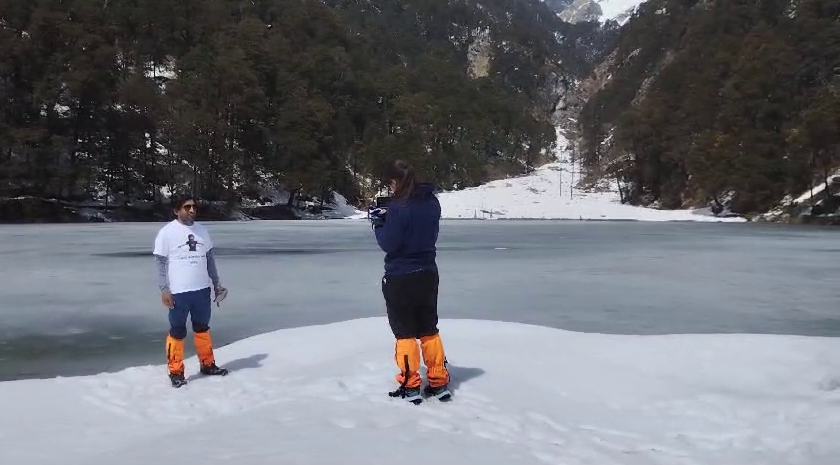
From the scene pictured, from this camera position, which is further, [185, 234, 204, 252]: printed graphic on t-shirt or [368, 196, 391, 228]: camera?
[185, 234, 204, 252]: printed graphic on t-shirt

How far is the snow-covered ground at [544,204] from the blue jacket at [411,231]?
56476mm

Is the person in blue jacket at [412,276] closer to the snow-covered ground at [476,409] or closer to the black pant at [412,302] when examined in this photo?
the black pant at [412,302]

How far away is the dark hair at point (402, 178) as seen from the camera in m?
5.14

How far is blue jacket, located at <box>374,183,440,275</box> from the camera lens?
511 centimetres

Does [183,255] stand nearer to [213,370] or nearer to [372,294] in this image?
[213,370]

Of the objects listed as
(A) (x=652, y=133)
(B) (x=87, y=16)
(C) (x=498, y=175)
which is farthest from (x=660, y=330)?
(C) (x=498, y=175)

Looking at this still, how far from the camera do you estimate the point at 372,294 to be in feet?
40.7

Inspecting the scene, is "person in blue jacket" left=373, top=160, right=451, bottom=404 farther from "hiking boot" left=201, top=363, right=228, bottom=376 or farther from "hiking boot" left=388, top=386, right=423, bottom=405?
"hiking boot" left=201, top=363, right=228, bottom=376

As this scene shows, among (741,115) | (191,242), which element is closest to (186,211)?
(191,242)

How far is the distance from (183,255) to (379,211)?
2062 millimetres

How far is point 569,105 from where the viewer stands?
492ft

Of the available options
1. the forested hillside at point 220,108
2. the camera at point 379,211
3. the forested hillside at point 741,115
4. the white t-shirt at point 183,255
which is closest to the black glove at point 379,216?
the camera at point 379,211

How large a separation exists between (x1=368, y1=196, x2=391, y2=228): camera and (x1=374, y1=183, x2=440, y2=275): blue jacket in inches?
1.6

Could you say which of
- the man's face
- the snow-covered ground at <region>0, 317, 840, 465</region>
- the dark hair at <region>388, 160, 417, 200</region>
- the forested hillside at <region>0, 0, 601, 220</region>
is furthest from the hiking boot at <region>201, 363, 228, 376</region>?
the forested hillside at <region>0, 0, 601, 220</region>
